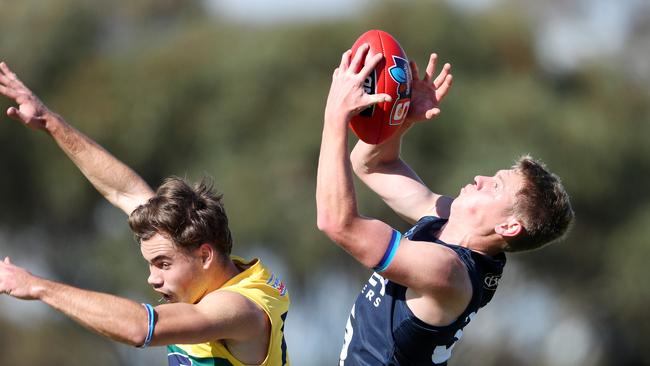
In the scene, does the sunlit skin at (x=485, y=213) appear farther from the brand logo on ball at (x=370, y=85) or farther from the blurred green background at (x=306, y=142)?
the blurred green background at (x=306, y=142)

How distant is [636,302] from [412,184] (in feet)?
63.1

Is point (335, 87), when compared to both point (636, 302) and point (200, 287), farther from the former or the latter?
point (636, 302)

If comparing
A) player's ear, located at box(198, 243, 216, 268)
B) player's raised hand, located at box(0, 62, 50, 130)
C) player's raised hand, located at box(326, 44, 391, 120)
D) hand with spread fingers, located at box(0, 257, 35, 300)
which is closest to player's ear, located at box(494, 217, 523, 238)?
player's raised hand, located at box(326, 44, 391, 120)

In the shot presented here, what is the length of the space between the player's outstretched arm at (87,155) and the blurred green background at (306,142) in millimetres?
16955

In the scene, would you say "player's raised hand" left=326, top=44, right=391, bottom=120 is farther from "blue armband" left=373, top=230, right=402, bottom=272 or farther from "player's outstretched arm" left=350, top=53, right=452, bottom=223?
"player's outstretched arm" left=350, top=53, right=452, bottom=223

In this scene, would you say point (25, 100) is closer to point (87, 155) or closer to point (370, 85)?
point (87, 155)

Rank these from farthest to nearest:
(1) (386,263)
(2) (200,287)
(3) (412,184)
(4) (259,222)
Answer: (4) (259,222) < (3) (412,184) < (2) (200,287) < (1) (386,263)

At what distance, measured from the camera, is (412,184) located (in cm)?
684

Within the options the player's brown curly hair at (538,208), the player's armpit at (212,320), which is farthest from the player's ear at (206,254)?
the player's brown curly hair at (538,208)

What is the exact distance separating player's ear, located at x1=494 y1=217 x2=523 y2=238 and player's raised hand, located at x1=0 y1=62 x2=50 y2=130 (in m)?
2.59

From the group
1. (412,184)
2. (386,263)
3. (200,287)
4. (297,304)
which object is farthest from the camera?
(297,304)

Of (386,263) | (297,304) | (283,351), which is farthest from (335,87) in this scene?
(297,304)

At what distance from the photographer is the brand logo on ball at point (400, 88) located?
5965 millimetres

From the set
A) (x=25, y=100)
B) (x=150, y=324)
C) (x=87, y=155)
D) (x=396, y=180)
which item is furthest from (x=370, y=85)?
(x=25, y=100)
